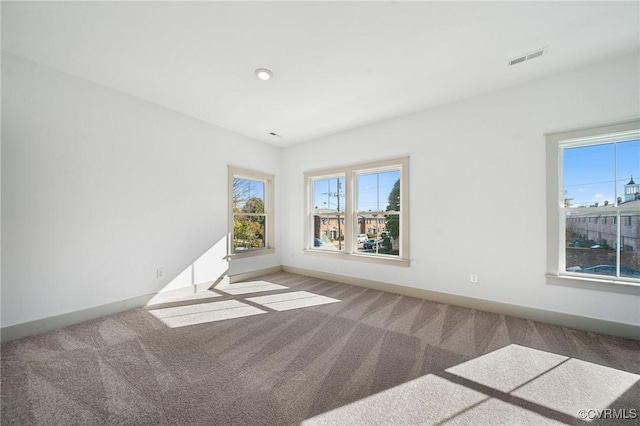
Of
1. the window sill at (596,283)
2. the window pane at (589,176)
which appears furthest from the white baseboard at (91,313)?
the window pane at (589,176)

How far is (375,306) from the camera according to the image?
10.9ft

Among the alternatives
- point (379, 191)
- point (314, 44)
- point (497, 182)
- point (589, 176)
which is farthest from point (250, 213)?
point (589, 176)

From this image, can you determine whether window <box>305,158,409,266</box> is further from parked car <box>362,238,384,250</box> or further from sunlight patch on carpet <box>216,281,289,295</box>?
sunlight patch on carpet <box>216,281,289,295</box>

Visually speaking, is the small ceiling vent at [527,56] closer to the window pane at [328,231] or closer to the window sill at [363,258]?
the window sill at [363,258]

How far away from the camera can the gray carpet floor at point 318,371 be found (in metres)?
1.51

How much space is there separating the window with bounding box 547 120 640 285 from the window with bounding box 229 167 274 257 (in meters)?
4.58

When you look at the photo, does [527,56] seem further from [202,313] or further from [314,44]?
[202,313]

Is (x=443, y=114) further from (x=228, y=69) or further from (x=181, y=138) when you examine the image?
(x=181, y=138)

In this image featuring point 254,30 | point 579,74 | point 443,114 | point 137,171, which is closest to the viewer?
point 254,30

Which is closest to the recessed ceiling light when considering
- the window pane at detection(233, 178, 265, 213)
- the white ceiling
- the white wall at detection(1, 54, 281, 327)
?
the white ceiling

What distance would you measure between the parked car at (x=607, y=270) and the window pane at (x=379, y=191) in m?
2.24

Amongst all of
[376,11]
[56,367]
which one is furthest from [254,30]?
[56,367]

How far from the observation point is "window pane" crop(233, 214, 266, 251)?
4645 mm

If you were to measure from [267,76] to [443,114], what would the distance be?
2.55 m
